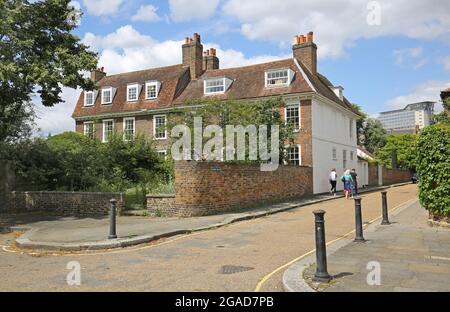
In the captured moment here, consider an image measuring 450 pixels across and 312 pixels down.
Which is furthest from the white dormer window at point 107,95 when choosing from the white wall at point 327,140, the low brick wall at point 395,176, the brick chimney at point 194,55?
the low brick wall at point 395,176

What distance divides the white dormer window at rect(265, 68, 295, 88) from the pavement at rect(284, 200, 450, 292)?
19125 mm

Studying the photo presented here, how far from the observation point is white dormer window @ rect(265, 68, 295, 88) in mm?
29500

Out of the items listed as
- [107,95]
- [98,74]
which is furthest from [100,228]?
[98,74]

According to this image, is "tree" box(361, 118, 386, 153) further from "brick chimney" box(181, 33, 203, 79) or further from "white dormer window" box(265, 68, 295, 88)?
"white dormer window" box(265, 68, 295, 88)

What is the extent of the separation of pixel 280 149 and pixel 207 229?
35.9 ft

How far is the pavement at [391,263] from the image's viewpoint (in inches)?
243

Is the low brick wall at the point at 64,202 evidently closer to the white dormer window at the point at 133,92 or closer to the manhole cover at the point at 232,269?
the manhole cover at the point at 232,269

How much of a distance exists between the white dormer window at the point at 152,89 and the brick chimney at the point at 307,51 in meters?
11.2

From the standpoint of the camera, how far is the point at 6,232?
46.7 feet

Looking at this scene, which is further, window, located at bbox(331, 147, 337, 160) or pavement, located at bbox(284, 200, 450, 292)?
window, located at bbox(331, 147, 337, 160)

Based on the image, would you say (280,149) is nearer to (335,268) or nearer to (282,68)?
(282,68)

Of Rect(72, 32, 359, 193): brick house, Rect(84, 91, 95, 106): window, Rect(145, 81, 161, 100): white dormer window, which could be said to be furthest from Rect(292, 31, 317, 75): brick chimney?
Rect(84, 91, 95, 106): window
